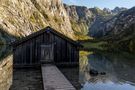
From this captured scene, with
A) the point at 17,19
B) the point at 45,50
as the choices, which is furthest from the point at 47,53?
the point at 17,19

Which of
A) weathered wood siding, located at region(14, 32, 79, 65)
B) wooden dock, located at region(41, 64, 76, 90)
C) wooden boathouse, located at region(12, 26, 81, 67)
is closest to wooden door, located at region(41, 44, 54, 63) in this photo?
wooden boathouse, located at region(12, 26, 81, 67)

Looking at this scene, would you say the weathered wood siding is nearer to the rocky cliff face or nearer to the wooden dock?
the wooden dock

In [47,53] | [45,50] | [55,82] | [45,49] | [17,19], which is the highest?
[17,19]

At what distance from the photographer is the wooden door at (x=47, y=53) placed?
4034 cm

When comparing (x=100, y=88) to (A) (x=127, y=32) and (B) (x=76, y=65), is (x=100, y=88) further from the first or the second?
(A) (x=127, y=32)

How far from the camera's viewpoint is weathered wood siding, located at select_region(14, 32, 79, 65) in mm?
40438

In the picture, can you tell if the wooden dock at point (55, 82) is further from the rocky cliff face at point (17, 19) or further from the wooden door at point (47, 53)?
the rocky cliff face at point (17, 19)

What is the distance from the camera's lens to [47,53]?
40.4 metres

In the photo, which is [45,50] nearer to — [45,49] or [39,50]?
[45,49]

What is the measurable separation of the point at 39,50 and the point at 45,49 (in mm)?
979

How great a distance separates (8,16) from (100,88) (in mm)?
98558

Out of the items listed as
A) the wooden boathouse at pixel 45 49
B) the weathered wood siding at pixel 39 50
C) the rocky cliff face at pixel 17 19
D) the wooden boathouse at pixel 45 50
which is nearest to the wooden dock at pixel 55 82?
the wooden boathouse at pixel 45 50

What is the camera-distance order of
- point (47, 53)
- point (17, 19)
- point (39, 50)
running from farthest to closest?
1. point (17, 19)
2. point (39, 50)
3. point (47, 53)

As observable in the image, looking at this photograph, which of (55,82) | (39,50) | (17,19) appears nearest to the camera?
(55,82)
